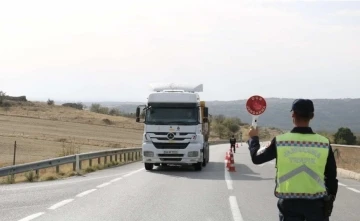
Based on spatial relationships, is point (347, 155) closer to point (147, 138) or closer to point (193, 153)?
point (193, 153)

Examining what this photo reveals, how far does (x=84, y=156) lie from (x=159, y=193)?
28.4 feet

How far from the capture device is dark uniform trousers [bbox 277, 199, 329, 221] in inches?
196

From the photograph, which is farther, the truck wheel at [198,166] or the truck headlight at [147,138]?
the truck wheel at [198,166]

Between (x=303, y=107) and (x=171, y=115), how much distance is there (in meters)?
16.8

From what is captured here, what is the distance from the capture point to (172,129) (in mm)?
21625

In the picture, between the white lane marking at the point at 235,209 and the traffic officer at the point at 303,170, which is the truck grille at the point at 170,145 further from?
the traffic officer at the point at 303,170

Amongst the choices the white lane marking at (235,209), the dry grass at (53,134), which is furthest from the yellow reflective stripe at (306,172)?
the dry grass at (53,134)

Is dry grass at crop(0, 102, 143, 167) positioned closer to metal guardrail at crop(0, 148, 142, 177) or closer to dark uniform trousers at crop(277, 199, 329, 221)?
metal guardrail at crop(0, 148, 142, 177)

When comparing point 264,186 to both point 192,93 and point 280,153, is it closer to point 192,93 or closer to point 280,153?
point 192,93

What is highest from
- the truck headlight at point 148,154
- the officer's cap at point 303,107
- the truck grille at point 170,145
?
the officer's cap at point 303,107

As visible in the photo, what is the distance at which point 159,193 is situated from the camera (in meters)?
14.6

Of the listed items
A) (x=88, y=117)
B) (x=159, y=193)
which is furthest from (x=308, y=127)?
(x=88, y=117)

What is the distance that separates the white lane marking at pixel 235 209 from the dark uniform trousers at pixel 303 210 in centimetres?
546

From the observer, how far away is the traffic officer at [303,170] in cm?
502
